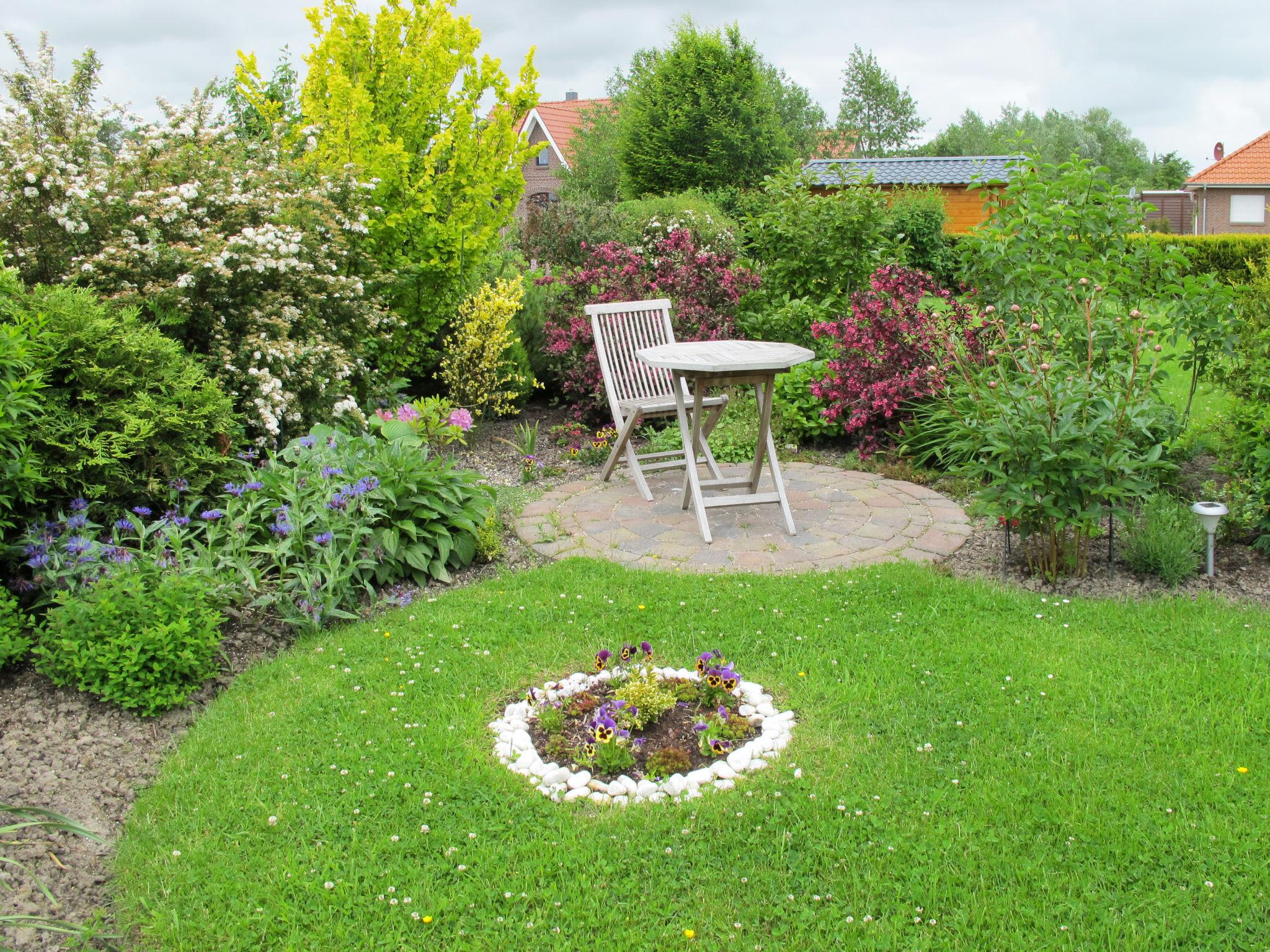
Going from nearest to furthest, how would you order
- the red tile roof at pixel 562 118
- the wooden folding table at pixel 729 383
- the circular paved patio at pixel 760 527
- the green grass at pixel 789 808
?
the green grass at pixel 789 808, the circular paved patio at pixel 760 527, the wooden folding table at pixel 729 383, the red tile roof at pixel 562 118

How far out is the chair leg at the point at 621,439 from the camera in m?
5.64

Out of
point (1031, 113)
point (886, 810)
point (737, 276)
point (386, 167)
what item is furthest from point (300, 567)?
point (1031, 113)

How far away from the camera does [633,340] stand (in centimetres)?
646

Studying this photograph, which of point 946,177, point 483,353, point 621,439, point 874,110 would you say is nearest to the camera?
point 621,439

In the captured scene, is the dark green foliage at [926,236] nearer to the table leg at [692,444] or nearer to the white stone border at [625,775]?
the table leg at [692,444]

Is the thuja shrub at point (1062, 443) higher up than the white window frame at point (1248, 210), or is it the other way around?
the thuja shrub at point (1062, 443)

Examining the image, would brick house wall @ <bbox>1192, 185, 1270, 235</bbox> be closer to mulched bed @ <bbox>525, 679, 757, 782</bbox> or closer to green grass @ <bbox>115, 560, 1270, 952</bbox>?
green grass @ <bbox>115, 560, 1270, 952</bbox>

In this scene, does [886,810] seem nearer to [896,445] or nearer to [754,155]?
[896,445]

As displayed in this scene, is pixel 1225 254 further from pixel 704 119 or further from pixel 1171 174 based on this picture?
pixel 1171 174

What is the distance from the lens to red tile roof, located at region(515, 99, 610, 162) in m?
38.0

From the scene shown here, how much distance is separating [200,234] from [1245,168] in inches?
1529

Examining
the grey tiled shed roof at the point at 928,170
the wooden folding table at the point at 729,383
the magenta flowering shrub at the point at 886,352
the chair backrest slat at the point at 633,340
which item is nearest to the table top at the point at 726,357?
the wooden folding table at the point at 729,383

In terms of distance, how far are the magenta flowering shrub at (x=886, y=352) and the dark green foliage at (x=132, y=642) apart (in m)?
4.43

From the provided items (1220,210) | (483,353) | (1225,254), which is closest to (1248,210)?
(1220,210)
